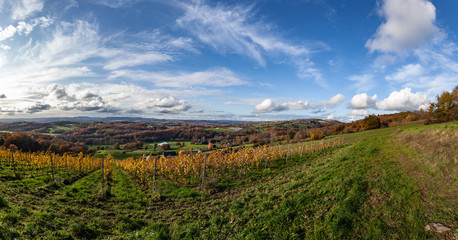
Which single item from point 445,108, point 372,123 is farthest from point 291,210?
point 372,123

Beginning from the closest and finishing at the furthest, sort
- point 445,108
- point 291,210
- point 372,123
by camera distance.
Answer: point 291,210
point 445,108
point 372,123

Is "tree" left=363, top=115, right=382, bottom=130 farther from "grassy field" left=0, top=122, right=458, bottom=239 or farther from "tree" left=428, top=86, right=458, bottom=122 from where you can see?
"grassy field" left=0, top=122, right=458, bottom=239

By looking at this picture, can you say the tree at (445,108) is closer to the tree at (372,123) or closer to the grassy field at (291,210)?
the tree at (372,123)

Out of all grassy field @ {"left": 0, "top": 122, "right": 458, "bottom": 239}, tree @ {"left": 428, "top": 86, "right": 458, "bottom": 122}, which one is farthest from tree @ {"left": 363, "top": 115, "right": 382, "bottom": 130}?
grassy field @ {"left": 0, "top": 122, "right": 458, "bottom": 239}

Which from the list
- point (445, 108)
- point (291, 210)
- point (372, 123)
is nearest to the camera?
point (291, 210)

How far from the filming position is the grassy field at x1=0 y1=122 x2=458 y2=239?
615 centimetres

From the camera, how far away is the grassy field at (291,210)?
615 cm

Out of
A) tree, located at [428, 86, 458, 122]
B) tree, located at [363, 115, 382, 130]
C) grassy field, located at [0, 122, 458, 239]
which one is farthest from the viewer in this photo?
tree, located at [363, 115, 382, 130]

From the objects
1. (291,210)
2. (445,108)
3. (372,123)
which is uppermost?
(445,108)

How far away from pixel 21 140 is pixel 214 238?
105m

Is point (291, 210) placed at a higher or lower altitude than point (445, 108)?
lower

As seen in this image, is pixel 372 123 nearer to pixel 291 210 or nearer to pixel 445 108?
pixel 445 108

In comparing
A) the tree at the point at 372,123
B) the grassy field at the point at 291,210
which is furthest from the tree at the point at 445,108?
the grassy field at the point at 291,210

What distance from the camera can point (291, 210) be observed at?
7.55 m
